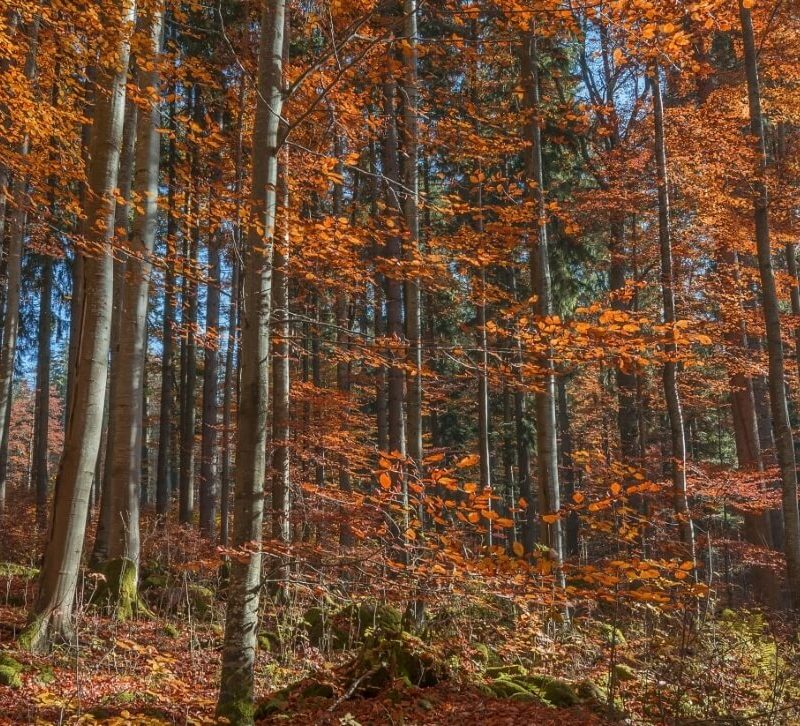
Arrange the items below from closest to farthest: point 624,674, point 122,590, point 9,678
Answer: point 9,678 → point 624,674 → point 122,590

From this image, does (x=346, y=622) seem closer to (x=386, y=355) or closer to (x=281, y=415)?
(x=281, y=415)

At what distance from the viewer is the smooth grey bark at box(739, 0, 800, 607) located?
798 cm

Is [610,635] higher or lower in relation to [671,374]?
lower

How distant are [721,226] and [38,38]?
11763 millimetres

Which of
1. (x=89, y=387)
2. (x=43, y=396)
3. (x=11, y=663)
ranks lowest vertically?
(x=11, y=663)

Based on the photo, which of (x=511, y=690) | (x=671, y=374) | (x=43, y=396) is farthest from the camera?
(x=43, y=396)

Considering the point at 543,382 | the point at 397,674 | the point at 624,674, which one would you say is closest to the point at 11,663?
the point at 397,674

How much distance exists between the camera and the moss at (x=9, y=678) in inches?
170

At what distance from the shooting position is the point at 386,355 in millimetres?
9898

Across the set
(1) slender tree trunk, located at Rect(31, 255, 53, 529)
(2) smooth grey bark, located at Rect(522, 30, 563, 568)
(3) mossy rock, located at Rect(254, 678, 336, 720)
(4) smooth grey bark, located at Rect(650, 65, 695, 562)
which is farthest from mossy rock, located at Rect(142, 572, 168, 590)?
(1) slender tree trunk, located at Rect(31, 255, 53, 529)

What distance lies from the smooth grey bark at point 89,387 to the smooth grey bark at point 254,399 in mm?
1967

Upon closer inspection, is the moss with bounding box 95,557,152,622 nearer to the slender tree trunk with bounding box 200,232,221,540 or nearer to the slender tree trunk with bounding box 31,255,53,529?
the slender tree trunk with bounding box 200,232,221,540

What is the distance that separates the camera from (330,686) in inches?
175

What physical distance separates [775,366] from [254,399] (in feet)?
23.9
